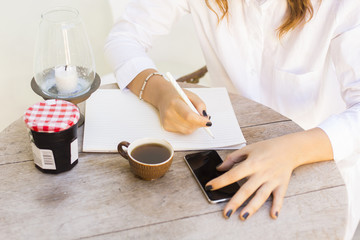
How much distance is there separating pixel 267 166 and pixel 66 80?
540 mm

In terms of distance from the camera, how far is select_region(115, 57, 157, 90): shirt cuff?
1171mm

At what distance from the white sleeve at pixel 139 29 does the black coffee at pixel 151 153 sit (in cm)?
41

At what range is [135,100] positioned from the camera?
113 centimetres

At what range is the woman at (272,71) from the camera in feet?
2.90

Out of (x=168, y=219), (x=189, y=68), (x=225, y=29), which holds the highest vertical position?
(x=225, y=29)

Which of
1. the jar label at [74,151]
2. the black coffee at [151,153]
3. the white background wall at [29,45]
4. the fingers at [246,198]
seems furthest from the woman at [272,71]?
the white background wall at [29,45]

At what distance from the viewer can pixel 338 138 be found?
0.94m

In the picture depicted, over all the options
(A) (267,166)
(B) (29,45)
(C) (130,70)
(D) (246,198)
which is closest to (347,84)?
(A) (267,166)

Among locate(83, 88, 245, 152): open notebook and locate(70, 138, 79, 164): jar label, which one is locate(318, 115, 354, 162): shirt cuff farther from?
locate(70, 138, 79, 164): jar label

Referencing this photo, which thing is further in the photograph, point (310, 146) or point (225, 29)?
point (225, 29)

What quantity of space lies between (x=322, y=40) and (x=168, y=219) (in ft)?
2.52

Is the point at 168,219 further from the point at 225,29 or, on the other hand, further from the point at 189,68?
the point at 189,68

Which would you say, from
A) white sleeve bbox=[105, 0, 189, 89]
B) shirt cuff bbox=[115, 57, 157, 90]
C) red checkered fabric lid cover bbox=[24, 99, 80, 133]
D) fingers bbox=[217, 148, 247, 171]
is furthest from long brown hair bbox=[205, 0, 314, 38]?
red checkered fabric lid cover bbox=[24, 99, 80, 133]

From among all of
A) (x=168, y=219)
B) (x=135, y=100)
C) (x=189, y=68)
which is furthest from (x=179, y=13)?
(x=168, y=219)
